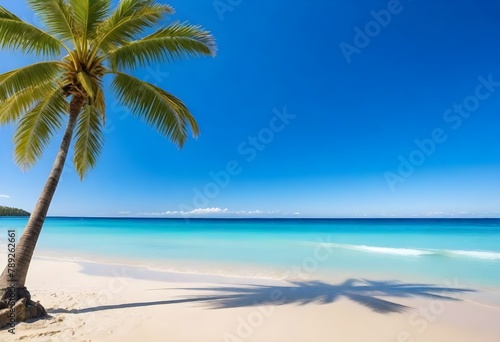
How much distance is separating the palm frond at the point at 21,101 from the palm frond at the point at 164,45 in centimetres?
189

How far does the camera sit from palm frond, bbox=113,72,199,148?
6406 millimetres

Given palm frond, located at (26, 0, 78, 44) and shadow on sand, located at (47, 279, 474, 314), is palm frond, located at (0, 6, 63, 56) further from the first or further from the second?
shadow on sand, located at (47, 279, 474, 314)

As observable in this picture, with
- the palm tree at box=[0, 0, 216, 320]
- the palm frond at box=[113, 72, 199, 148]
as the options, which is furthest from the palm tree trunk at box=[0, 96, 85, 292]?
the palm frond at box=[113, 72, 199, 148]

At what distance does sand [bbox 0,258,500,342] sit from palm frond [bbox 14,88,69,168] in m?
3.19

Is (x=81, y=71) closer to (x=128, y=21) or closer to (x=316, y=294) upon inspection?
(x=128, y=21)

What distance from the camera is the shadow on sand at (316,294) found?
19.2 feet

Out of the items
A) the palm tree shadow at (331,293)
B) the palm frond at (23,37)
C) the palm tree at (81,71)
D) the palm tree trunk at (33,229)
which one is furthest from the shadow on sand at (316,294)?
the palm frond at (23,37)

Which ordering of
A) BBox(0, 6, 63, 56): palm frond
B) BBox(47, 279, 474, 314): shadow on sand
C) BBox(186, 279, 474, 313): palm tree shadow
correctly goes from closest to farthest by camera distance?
BBox(0, 6, 63, 56): palm frond, BBox(47, 279, 474, 314): shadow on sand, BBox(186, 279, 474, 313): palm tree shadow

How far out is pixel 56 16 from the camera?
5750mm

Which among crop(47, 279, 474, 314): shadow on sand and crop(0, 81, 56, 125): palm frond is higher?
crop(0, 81, 56, 125): palm frond

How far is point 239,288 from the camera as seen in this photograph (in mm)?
7469

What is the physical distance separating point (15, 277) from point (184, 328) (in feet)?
8.76

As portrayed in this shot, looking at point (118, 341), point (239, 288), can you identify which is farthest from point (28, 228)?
point (239, 288)

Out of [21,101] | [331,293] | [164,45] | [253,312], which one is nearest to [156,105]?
[164,45]
